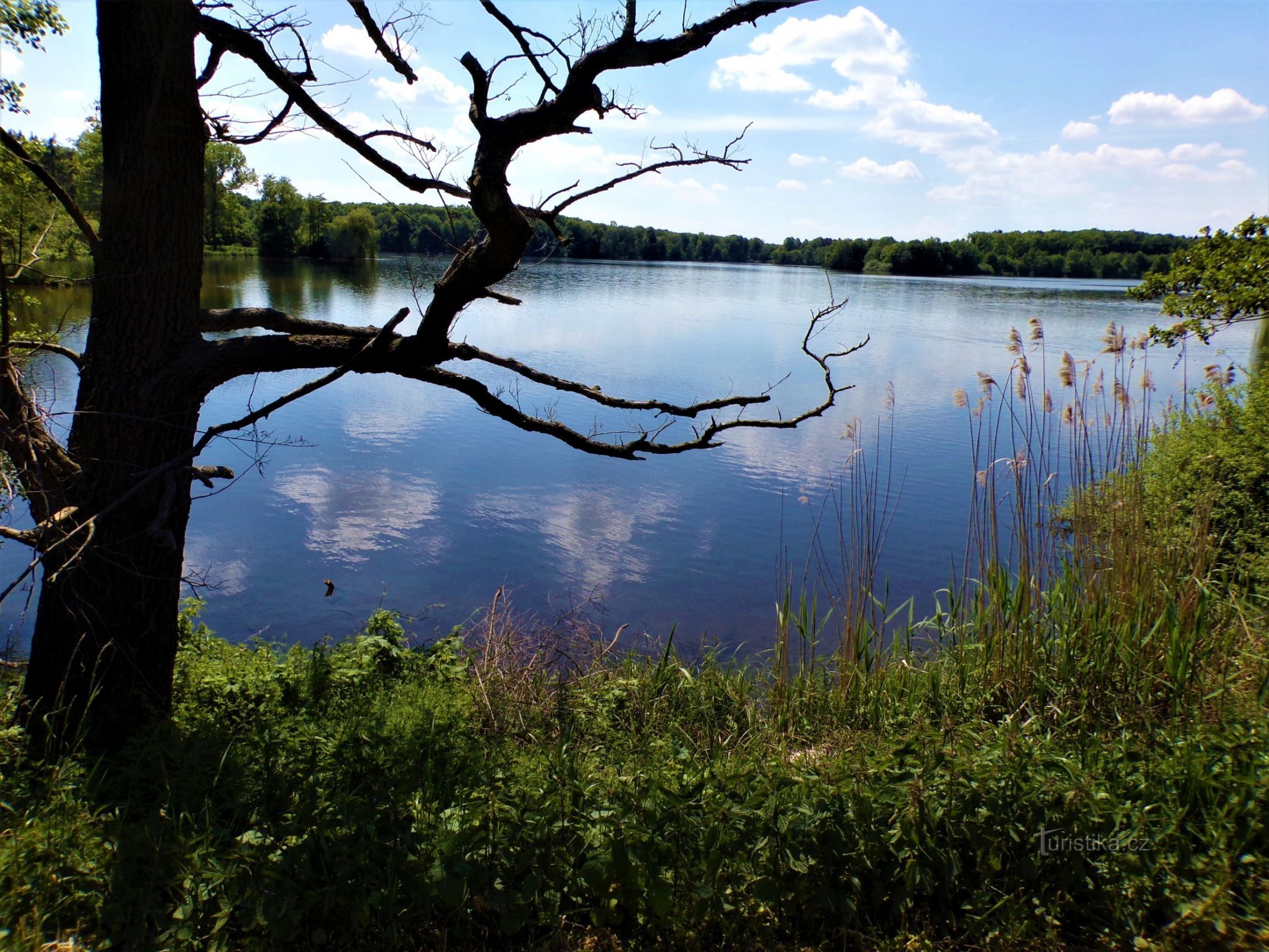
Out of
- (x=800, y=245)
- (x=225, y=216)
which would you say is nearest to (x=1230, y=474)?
(x=225, y=216)

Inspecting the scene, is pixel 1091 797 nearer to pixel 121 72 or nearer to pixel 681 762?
pixel 681 762

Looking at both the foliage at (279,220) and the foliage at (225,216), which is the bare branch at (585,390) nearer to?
the foliage at (225,216)

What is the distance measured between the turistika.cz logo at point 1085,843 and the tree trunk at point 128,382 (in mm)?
3597

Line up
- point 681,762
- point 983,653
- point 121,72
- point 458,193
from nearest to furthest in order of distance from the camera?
point 681,762 < point 121,72 < point 458,193 < point 983,653

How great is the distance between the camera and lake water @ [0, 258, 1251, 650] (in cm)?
864

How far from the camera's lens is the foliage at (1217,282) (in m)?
8.02

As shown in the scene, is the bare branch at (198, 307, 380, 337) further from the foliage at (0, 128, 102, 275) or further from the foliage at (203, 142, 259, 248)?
the foliage at (203, 142, 259, 248)

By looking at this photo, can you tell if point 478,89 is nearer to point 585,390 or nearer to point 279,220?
point 585,390

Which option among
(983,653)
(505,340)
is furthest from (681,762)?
(505,340)

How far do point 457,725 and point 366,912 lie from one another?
6.61 feet

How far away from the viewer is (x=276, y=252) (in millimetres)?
60062

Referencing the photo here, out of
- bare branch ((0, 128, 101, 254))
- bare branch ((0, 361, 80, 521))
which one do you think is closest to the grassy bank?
bare branch ((0, 361, 80, 521))

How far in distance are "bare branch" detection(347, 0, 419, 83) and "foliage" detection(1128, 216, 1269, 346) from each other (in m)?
7.29

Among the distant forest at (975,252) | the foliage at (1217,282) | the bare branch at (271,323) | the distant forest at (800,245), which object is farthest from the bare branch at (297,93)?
the distant forest at (975,252)
